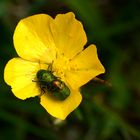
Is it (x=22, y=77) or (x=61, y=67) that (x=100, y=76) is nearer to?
(x=61, y=67)

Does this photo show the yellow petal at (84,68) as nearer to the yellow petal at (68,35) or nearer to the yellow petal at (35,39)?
the yellow petal at (68,35)

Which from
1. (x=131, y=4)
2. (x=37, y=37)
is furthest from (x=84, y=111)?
(x=131, y=4)

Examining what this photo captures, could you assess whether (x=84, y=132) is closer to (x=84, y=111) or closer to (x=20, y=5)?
(x=84, y=111)

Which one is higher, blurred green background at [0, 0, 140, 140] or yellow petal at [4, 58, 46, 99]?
yellow petal at [4, 58, 46, 99]

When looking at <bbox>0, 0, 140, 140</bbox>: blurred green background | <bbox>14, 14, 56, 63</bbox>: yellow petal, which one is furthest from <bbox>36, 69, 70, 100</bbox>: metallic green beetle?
<bbox>0, 0, 140, 140</bbox>: blurred green background

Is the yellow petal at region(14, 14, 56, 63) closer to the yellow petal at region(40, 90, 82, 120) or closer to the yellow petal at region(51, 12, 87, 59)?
the yellow petal at region(51, 12, 87, 59)

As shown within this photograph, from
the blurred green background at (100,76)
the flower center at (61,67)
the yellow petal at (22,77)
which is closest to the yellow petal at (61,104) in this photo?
the yellow petal at (22,77)
